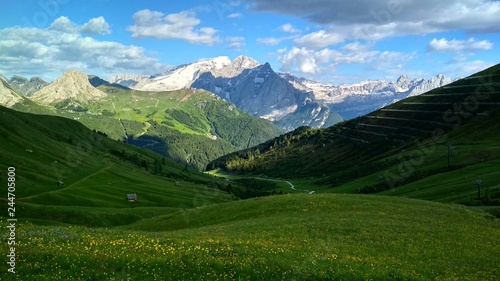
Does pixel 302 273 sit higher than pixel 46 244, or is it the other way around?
pixel 46 244

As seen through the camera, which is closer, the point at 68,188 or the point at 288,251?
the point at 288,251

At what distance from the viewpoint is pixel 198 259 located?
25.4 meters

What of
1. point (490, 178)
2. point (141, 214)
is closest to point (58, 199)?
point (141, 214)

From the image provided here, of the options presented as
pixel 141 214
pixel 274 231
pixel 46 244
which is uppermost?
pixel 46 244

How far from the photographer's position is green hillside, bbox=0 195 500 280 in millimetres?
23609

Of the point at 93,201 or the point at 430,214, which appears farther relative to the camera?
the point at 93,201

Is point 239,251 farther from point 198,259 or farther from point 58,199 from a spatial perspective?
point 58,199

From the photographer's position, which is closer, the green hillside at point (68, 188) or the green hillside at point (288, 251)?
the green hillside at point (288, 251)

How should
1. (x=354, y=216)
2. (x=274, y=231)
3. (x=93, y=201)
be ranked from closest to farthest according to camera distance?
(x=274, y=231) < (x=354, y=216) < (x=93, y=201)

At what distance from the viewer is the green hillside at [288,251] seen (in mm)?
23609

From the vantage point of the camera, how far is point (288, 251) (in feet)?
97.7

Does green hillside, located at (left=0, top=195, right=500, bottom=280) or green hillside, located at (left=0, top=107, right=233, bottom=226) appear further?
green hillside, located at (left=0, top=107, right=233, bottom=226)

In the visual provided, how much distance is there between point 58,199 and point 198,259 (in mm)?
83754

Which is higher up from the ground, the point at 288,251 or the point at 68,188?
the point at 288,251
